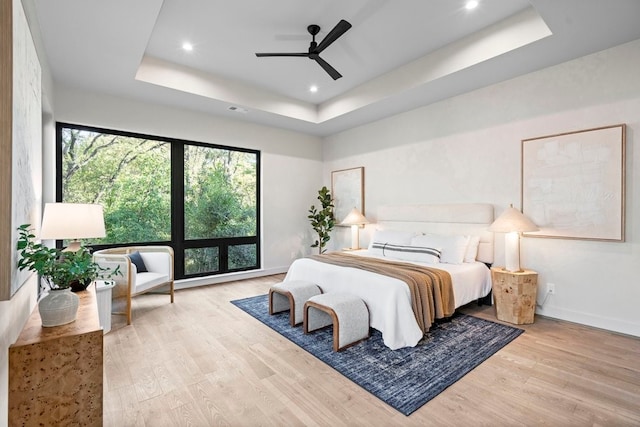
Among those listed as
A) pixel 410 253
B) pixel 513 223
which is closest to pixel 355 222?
pixel 410 253

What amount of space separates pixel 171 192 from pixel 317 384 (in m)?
3.73

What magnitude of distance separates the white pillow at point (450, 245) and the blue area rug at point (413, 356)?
0.72 metres

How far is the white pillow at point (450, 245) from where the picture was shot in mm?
3797

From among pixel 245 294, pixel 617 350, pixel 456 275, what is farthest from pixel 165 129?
pixel 617 350

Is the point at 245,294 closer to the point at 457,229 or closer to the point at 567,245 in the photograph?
the point at 457,229

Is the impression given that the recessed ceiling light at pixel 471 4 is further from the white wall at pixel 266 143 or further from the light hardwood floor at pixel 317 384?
the white wall at pixel 266 143

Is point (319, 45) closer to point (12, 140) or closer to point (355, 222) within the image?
point (12, 140)

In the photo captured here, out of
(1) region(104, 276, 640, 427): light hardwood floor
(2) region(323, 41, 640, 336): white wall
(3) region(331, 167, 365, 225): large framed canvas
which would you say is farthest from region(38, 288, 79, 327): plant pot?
(3) region(331, 167, 365, 225): large framed canvas

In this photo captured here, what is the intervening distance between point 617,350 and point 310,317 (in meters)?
2.71

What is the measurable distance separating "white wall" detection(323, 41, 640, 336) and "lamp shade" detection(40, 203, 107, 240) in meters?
4.09

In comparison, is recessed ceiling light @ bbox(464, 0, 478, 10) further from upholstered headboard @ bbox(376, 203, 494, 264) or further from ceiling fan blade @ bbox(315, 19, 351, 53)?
upholstered headboard @ bbox(376, 203, 494, 264)

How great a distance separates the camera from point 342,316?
8.82 feet

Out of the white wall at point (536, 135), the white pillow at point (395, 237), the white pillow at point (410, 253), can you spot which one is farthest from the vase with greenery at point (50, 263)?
the white wall at point (536, 135)

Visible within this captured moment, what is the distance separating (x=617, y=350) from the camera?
104 inches
